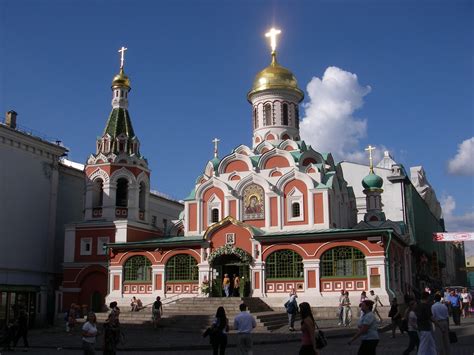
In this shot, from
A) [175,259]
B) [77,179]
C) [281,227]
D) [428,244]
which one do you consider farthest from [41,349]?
[428,244]

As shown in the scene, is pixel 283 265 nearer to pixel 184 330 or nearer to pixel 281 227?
pixel 281 227

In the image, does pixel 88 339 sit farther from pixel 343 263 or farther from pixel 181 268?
pixel 181 268

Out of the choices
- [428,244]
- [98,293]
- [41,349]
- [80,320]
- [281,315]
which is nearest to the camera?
[41,349]

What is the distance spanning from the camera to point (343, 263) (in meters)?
25.0

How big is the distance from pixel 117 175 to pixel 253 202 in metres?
7.77

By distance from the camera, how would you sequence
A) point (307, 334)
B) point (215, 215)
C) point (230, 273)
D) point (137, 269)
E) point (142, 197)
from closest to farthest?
point (307, 334) < point (230, 273) < point (137, 269) < point (215, 215) < point (142, 197)

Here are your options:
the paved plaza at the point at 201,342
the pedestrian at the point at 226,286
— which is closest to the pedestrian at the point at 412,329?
the paved plaza at the point at 201,342

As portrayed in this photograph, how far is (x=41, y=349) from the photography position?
1783 cm

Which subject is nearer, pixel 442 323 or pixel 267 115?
pixel 442 323

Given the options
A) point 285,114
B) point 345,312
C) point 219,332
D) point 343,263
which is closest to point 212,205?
point 285,114

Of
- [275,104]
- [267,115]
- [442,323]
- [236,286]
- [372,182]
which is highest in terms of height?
[275,104]

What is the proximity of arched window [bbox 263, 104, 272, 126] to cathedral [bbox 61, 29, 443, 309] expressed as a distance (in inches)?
2.6

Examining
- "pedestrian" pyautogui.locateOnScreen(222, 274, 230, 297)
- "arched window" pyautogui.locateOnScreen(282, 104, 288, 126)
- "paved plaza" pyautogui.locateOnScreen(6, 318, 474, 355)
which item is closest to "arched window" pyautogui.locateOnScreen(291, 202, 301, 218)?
"pedestrian" pyautogui.locateOnScreen(222, 274, 230, 297)

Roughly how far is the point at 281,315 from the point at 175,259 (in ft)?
23.4
